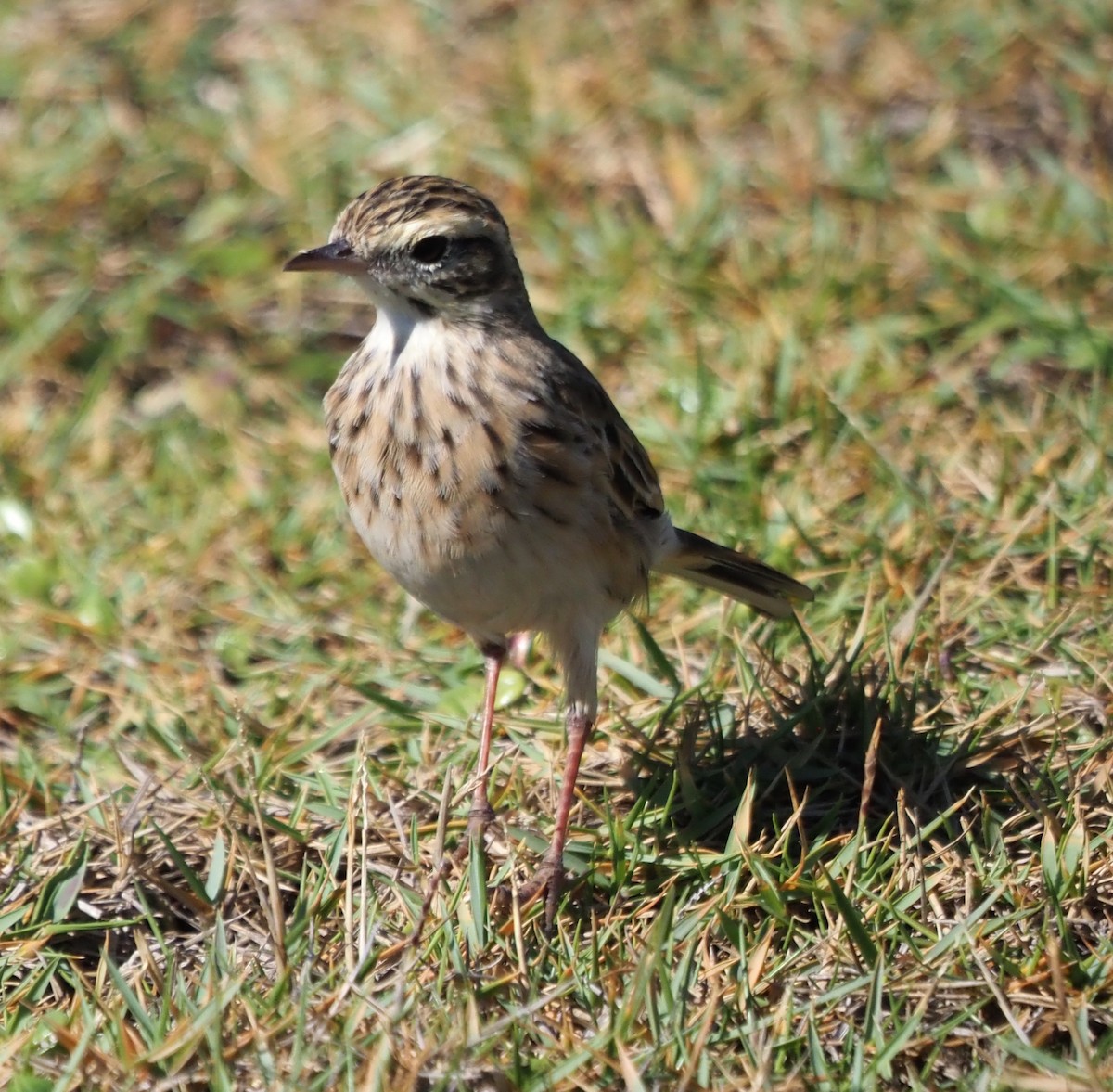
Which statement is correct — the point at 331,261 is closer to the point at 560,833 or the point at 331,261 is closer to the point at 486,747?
the point at 486,747

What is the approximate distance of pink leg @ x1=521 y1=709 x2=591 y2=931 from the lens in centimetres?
436

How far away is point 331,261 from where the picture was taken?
4496 millimetres

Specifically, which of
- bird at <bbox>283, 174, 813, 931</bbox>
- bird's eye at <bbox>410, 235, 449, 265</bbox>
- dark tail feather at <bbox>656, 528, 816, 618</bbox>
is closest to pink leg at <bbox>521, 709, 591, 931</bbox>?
bird at <bbox>283, 174, 813, 931</bbox>

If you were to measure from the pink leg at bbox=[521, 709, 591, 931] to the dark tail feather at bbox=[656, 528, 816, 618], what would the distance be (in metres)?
0.63

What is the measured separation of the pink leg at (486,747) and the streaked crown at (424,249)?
1113 mm

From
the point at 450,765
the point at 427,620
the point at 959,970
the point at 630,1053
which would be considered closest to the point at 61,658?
the point at 427,620

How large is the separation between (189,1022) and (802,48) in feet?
19.8

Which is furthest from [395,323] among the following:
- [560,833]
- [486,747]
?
[560,833]

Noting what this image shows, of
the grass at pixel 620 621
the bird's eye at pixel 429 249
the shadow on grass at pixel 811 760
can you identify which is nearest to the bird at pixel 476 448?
the bird's eye at pixel 429 249

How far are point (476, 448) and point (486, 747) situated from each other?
3.14ft

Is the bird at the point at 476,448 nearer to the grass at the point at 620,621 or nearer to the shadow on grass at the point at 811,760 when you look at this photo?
the shadow on grass at the point at 811,760

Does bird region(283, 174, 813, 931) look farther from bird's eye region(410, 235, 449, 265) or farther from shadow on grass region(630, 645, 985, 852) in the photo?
shadow on grass region(630, 645, 985, 852)

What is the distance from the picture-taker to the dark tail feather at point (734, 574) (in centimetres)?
519

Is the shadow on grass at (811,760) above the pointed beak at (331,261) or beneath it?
beneath
